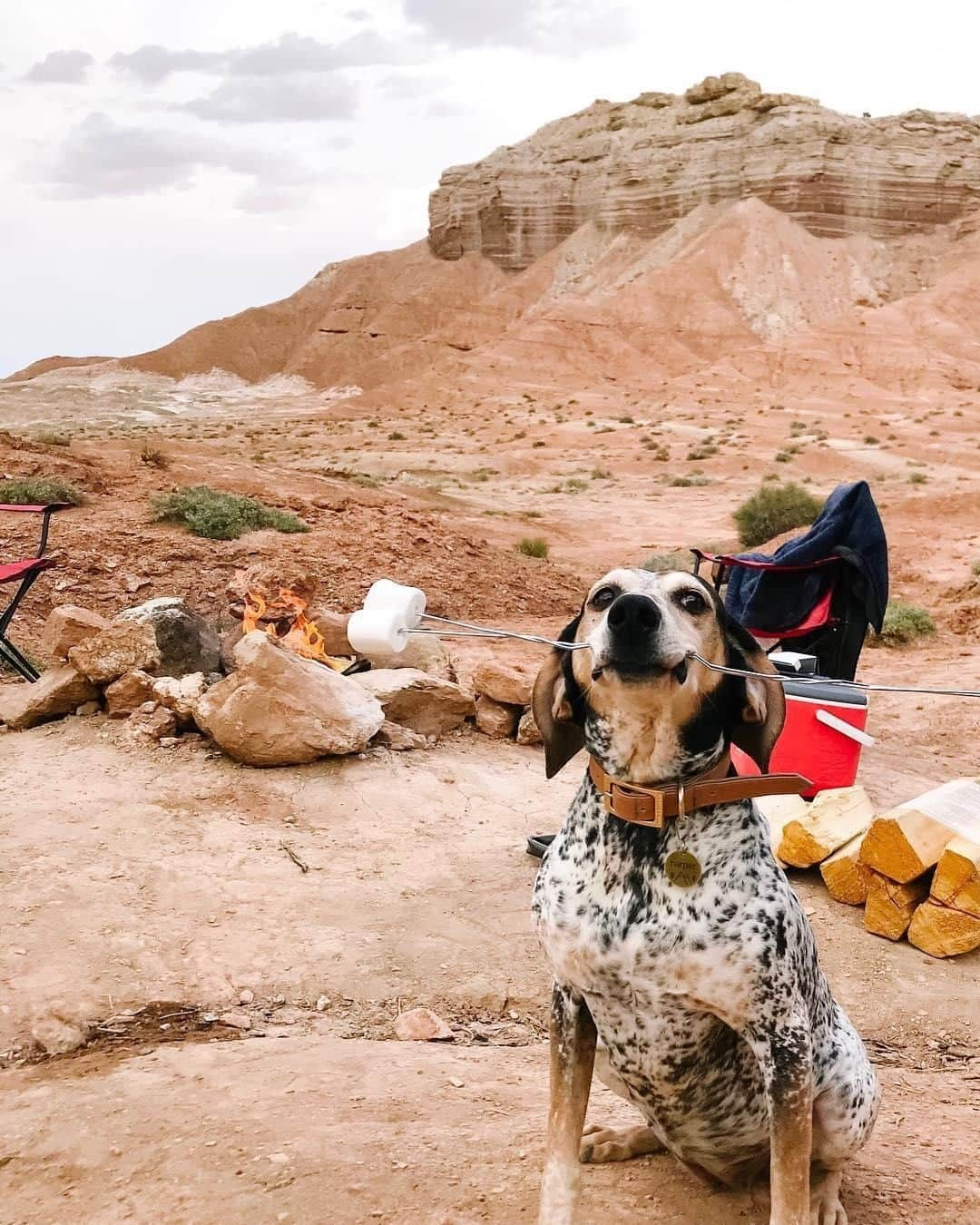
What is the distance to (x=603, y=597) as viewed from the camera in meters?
2.35

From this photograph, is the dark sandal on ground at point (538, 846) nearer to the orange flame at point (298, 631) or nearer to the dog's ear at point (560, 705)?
the orange flame at point (298, 631)

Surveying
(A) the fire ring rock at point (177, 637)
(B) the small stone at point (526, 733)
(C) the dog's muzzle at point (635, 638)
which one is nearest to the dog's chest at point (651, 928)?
(C) the dog's muzzle at point (635, 638)

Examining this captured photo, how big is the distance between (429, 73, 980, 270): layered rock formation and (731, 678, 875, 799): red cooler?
54.9 meters

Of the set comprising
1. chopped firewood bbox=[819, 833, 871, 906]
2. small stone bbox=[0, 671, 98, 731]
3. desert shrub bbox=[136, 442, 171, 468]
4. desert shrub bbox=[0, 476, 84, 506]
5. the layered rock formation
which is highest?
the layered rock formation

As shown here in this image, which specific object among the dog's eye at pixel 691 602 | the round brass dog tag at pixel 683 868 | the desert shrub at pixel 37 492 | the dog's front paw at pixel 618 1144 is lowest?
the dog's front paw at pixel 618 1144

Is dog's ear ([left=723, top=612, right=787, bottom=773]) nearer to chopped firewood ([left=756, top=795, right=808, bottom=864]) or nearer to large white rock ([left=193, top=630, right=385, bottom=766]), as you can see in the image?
chopped firewood ([left=756, top=795, right=808, bottom=864])

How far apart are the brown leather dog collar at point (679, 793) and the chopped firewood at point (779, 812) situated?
11.6ft

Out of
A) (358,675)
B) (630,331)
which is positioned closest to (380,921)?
(358,675)

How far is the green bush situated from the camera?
12422mm

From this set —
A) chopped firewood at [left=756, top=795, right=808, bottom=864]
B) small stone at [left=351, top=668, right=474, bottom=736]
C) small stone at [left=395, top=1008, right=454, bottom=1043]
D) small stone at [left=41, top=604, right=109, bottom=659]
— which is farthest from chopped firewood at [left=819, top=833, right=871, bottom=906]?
small stone at [left=41, top=604, right=109, bottom=659]

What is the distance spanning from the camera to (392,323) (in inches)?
2475

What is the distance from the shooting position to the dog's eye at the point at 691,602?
7.59ft

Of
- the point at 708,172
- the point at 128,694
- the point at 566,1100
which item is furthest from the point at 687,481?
the point at 708,172

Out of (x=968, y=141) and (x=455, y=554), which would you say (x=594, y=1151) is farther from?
(x=968, y=141)
